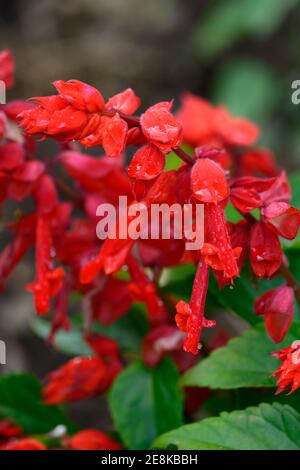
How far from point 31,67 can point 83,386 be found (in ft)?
7.63

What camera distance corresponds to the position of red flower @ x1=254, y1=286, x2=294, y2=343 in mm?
819

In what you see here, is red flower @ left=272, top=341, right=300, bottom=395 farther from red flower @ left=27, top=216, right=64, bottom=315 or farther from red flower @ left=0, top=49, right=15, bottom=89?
red flower @ left=0, top=49, right=15, bottom=89

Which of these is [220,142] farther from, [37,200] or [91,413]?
[91,413]

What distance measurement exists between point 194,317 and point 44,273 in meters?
0.27

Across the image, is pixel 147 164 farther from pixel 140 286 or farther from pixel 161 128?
pixel 140 286

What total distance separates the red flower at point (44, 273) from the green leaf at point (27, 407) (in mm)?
218

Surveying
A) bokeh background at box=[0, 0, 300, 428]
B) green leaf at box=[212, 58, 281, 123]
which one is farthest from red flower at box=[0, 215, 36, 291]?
green leaf at box=[212, 58, 281, 123]

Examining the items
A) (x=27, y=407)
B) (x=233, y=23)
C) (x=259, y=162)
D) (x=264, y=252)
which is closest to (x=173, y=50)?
(x=233, y=23)

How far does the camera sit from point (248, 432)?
0.80 meters

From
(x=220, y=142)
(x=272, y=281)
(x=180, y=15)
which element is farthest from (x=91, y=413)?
(x=180, y=15)

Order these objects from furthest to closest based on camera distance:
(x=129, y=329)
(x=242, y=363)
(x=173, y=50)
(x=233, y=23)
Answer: (x=173, y=50) → (x=233, y=23) → (x=129, y=329) → (x=242, y=363)

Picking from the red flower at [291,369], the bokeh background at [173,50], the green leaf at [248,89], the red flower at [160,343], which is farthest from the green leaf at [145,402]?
the green leaf at [248,89]

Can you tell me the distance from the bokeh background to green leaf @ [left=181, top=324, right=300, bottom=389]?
2.31m

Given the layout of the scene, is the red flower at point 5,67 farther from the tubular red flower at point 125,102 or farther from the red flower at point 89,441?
the red flower at point 89,441
